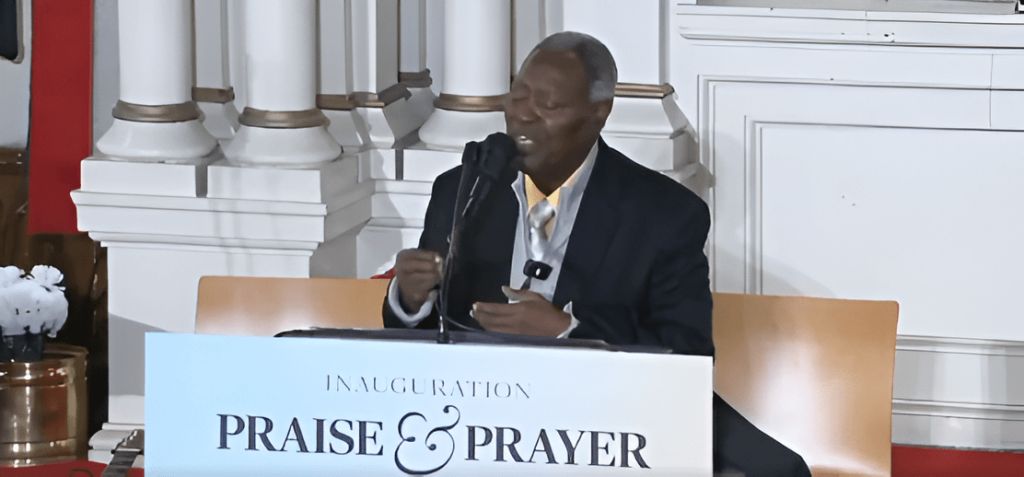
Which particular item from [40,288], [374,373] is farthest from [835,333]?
[40,288]

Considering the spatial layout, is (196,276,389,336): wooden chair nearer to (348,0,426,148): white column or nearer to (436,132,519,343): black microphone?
(436,132,519,343): black microphone

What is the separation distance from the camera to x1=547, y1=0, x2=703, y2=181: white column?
4.07m

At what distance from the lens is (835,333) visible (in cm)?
246

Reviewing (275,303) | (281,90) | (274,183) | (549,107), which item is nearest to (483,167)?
(549,107)

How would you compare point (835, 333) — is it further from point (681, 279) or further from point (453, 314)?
point (453, 314)

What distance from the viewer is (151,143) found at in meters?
3.90

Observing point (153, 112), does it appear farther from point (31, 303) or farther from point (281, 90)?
point (31, 303)

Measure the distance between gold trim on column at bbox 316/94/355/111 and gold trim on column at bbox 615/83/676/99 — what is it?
739 millimetres

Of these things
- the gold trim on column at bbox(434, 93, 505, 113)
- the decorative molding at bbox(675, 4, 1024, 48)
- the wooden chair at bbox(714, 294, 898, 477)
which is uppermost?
the decorative molding at bbox(675, 4, 1024, 48)

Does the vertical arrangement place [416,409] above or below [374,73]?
below

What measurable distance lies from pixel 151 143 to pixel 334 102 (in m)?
0.52

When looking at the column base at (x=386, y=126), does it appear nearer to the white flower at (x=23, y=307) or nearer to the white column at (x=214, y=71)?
the white column at (x=214, y=71)

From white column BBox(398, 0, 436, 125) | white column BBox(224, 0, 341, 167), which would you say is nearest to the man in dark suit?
white column BBox(224, 0, 341, 167)

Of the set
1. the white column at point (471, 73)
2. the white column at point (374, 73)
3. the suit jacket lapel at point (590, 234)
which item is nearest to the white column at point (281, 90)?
the white column at point (374, 73)
